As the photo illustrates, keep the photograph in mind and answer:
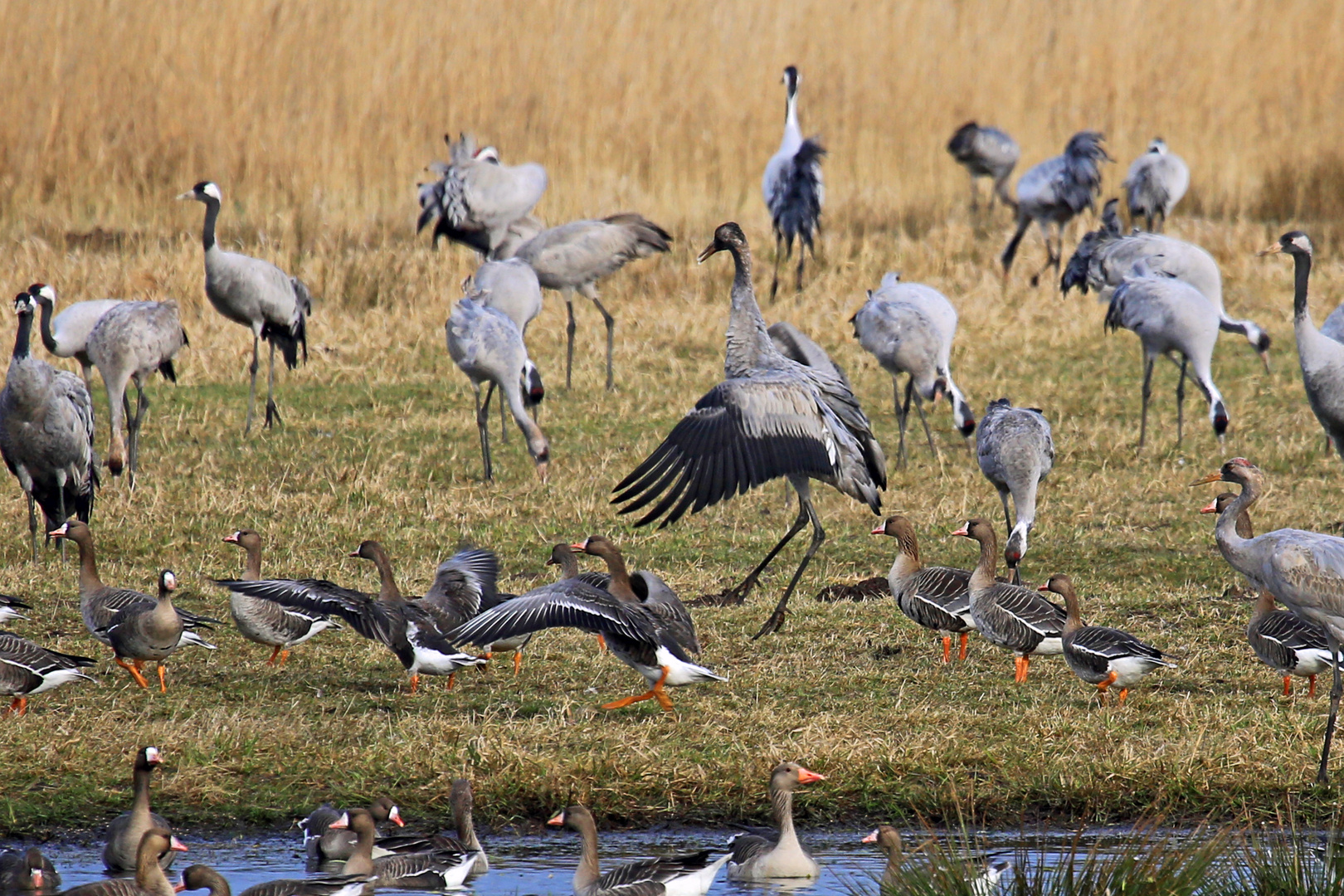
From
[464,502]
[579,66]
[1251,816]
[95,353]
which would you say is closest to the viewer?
[1251,816]

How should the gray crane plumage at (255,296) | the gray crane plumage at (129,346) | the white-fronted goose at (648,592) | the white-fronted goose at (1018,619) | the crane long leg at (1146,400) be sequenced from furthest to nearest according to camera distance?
1. the gray crane plumage at (255,296)
2. the crane long leg at (1146,400)
3. the gray crane plumage at (129,346)
4. the white-fronted goose at (1018,619)
5. the white-fronted goose at (648,592)

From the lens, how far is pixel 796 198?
48.4 feet

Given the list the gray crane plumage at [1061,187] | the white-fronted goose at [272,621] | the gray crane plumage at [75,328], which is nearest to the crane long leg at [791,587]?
the white-fronted goose at [272,621]

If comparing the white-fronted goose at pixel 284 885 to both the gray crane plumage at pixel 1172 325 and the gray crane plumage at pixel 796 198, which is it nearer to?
the gray crane plumage at pixel 1172 325

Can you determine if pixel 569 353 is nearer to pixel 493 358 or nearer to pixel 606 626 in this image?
pixel 493 358

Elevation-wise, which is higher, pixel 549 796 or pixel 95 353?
pixel 95 353

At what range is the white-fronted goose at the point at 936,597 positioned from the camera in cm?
654

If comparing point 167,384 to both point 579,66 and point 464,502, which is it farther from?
point 579,66

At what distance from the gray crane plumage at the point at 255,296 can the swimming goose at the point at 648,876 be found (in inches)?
265

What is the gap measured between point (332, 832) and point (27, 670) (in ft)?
4.91

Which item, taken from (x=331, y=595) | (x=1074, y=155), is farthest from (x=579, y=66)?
(x=331, y=595)

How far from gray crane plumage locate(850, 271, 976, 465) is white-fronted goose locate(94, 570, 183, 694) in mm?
5385

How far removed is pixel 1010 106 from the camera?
19.7m

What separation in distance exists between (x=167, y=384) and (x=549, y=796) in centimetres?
758
